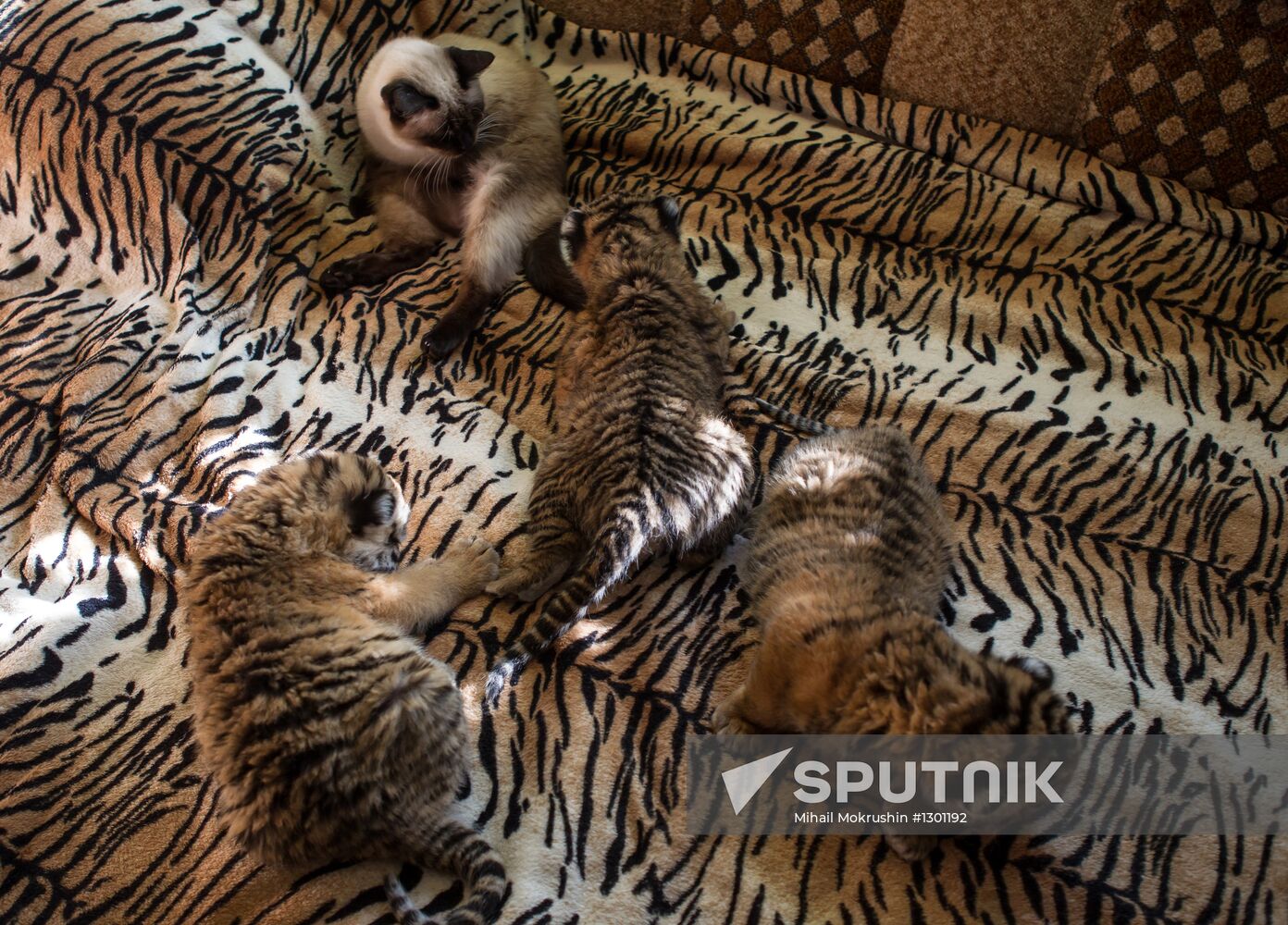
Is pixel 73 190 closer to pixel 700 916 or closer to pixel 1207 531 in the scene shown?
pixel 700 916

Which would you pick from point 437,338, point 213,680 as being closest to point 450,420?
point 437,338

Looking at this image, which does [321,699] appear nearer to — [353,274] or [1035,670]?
[1035,670]

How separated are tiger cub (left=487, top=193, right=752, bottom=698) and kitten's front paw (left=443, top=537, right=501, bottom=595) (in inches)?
1.7

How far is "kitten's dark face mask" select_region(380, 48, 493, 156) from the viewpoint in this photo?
2434 mm

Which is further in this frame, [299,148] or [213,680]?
[299,148]

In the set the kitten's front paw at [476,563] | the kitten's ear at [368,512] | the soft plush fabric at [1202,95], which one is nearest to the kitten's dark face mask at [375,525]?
the kitten's ear at [368,512]

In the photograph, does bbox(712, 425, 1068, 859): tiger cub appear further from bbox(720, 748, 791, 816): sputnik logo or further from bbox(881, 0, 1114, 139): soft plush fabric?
bbox(881, 0, 1114, 139): soft plush fabric

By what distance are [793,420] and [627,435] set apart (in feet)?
1.63

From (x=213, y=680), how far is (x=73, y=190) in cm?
167

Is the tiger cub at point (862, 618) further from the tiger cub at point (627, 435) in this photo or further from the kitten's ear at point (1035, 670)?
the tiger cub at point (627, 435)

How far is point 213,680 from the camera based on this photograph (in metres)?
1.48

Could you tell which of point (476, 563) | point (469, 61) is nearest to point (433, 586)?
point (476, 563)

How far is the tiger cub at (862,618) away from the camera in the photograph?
126 centimetres

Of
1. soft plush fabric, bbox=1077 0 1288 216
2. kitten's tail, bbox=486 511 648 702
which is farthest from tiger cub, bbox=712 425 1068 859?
soft plush fabric, bbox=1077 0 1288 216
